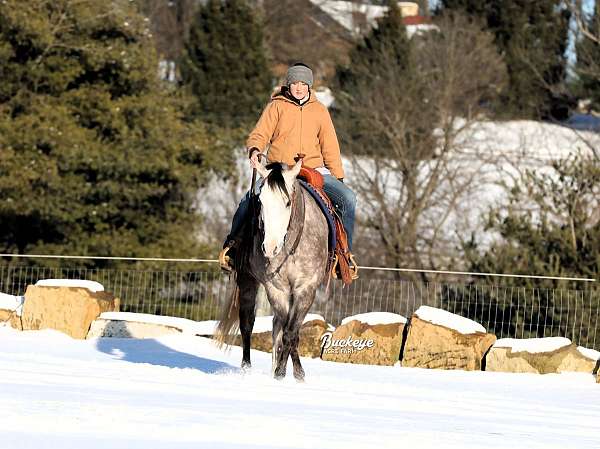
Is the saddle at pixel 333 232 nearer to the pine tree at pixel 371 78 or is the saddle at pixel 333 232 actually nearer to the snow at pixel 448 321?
the snow at pixel 448 321

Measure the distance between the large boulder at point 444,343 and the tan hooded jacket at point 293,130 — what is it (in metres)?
3.86

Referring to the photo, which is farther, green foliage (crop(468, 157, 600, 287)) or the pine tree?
the pine tree

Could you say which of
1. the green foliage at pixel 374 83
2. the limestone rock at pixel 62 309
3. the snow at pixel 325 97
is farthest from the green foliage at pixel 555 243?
the snow at pixel 325 97

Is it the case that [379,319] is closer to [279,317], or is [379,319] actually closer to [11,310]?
[11,310]

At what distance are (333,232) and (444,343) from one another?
13.1 ft

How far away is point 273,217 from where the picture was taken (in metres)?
8.84

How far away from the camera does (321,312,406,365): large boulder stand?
1359cm

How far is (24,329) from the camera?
571 inches

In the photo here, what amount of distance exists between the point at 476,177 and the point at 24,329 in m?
25.3

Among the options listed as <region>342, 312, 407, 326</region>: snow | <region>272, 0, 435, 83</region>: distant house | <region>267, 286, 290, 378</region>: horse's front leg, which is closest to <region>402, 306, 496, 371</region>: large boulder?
<region>342, 312, 407, 326</region>: snow

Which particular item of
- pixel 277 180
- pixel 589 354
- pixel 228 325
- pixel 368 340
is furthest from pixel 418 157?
pixel 277 180

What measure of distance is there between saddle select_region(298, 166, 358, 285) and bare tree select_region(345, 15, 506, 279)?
19.0 metres

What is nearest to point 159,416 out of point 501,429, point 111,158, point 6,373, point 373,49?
point 501,429

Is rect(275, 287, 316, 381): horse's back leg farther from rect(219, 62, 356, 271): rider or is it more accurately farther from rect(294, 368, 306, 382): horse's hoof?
rect(219, 62, 356, 271): rider
